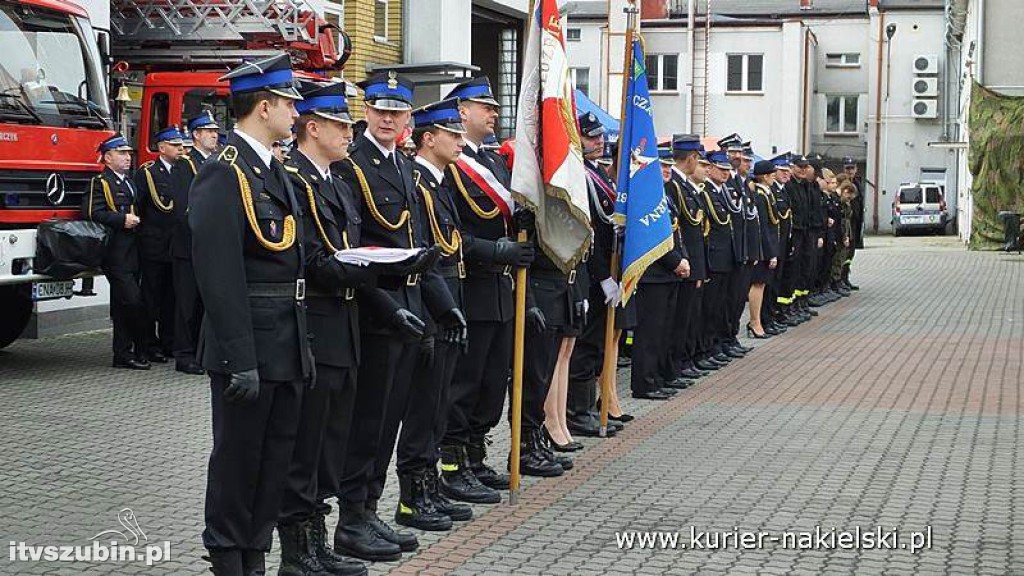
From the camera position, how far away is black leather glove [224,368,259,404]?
5.41m

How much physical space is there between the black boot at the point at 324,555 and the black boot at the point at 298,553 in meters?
0.03

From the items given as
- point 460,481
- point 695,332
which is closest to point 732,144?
point 695,332

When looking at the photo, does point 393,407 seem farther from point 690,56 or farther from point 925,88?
point 925,88

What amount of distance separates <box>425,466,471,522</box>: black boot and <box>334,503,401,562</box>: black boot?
73 cm

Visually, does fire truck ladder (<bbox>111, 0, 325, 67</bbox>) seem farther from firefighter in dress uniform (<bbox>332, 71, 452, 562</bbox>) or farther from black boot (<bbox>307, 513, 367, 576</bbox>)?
black boot (<bbox>307, 513, 367, 576</bbox>)

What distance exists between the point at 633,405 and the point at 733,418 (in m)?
0.98

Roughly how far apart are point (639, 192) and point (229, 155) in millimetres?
4660

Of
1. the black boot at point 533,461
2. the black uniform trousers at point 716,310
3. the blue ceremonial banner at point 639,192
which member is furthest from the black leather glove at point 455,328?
the black uniform trousers at point 716,310

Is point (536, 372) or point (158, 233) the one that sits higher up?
point (158, 233)

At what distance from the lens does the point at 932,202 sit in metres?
53.3

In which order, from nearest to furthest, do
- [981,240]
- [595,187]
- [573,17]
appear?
1. [595,187]
2. [981,240]
3. [573,17]

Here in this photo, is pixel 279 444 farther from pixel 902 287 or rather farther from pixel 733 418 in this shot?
pixel 902 287

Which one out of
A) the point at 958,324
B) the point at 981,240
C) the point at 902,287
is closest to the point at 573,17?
the point at 981,240

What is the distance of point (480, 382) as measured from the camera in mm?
7957
